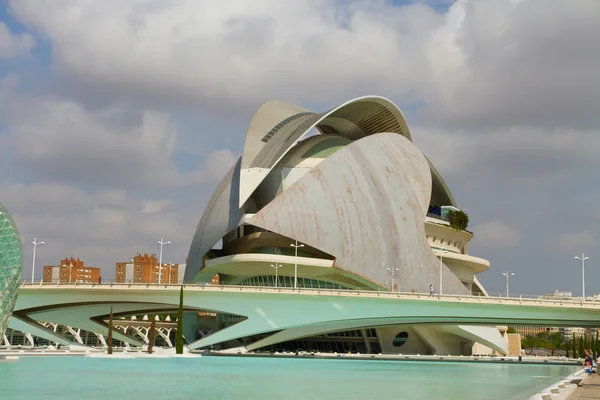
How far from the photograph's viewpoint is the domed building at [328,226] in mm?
63094

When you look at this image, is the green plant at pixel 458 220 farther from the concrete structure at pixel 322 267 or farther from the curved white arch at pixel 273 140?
the curved white arch at pixel 273 140

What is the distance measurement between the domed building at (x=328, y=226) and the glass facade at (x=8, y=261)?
23234mm

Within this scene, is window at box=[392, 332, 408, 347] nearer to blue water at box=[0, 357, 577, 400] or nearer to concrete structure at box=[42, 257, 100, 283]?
blue water at box=[0, 357, 577, 400]

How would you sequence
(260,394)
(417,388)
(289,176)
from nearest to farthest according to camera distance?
(260,394), (417,388), (289,176)

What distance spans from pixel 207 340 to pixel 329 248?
12.9 meters

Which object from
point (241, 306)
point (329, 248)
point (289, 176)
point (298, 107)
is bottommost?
point (241, 306)

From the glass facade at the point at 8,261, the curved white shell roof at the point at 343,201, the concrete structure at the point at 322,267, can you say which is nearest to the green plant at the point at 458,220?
the concrete structure at the point at 322,267

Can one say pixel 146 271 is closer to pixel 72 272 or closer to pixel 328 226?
pixel 72 272

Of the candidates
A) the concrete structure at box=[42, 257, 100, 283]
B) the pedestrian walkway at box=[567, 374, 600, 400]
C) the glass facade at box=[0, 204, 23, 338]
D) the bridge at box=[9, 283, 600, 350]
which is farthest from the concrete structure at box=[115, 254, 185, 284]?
the pedestrian walkway at box=[567, 374, 600, 400]

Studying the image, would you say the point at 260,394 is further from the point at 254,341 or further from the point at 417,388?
the point at 254,341

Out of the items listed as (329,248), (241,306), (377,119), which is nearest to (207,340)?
(241,306)

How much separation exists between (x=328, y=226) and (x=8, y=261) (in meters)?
30.2

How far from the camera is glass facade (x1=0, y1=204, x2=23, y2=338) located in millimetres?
37719

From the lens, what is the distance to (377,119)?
7725 centimetres
